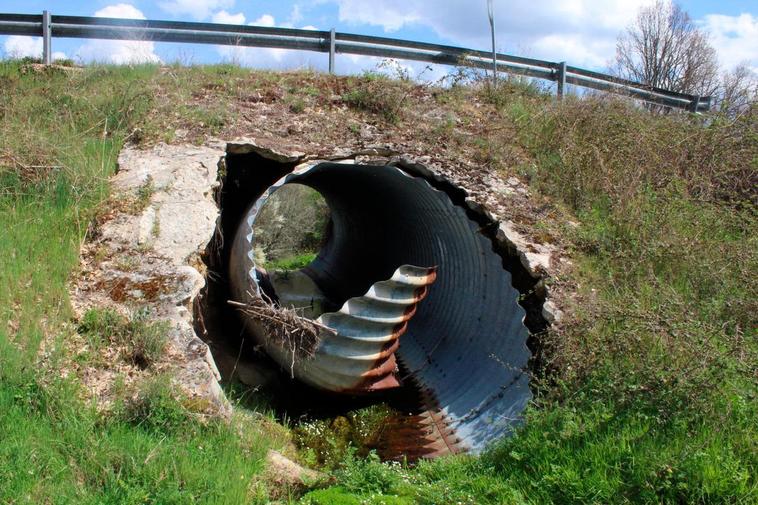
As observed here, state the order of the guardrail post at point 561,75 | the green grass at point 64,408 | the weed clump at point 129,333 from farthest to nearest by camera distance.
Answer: the guardrail post at point 561,75, the weed clump at point 129,333, the green grass at point 64,408

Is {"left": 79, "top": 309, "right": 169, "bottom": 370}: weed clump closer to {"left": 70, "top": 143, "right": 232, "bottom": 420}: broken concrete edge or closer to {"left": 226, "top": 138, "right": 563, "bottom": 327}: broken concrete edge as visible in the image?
{"left": 70, "top": 143, "right": 232, "bottom": 420}: broken concrete edge

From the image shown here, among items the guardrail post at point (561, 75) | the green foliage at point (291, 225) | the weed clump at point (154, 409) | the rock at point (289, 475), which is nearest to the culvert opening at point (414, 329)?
the weed clump at point (154, 409)

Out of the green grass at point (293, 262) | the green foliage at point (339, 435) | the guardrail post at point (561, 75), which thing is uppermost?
the guardrail post at point (561, 75)

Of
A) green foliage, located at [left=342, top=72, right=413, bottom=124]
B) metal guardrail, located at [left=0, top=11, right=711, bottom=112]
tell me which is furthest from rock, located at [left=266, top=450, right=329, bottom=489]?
metal guardrail, located at [left=0, top=11, right=711, bottom=112]

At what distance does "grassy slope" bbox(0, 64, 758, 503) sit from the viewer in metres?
4.02

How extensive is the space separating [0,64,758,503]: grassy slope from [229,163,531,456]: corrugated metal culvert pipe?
91 cm

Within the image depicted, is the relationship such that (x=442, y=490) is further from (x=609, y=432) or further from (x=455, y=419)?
(x=455, y=419)

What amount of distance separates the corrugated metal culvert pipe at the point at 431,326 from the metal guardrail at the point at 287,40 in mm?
2335

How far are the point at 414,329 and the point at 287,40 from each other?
4956mm

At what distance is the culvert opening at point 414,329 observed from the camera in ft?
22.4

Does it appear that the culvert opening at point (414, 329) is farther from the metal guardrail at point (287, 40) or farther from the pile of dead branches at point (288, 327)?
the metal guardrail at point (287, 40)

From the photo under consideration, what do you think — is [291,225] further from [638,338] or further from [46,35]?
[638,338]

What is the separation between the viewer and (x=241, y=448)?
450 centimetres

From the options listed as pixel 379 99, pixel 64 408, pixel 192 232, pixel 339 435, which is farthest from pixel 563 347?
pixel 379 99
